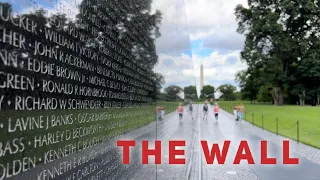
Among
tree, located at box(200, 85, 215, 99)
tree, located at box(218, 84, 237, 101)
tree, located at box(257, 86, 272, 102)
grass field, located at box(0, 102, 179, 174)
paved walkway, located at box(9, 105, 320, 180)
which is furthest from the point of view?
tree, located at box(218, 84, 237, 101)

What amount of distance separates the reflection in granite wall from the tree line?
3173cm

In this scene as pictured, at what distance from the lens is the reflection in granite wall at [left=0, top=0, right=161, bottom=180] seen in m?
1.35

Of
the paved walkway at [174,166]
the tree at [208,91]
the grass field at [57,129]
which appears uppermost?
the tree at [208,91]

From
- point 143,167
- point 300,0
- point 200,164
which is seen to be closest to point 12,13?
point 143,167

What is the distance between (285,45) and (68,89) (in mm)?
40617

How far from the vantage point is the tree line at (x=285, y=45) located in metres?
33.5

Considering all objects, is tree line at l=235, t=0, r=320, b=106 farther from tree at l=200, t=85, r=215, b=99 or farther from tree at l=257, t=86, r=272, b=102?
tree at l=200, t=85, r=215, b=99

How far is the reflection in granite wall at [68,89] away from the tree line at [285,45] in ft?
104

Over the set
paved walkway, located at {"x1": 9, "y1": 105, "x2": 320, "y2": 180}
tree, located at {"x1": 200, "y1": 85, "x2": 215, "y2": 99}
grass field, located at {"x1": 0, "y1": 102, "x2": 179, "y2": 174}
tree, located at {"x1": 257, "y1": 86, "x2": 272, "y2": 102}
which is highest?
tree, located at {"x1": 200, "y1": 85, "x2": 215, "y2": 99}

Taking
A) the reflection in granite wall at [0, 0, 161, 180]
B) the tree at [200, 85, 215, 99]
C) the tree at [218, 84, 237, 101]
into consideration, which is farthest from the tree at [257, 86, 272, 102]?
the reflection in granite wall at [0, 0, 161, 180]

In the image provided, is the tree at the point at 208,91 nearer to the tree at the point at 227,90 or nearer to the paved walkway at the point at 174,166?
the tree at the point at 227,90

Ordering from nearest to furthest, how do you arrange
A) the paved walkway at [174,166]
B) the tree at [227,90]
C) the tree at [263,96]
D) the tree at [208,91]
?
the paved walkway at [174,166] < the tree at [263,96] < the tree at [208,91] < the tree at [227,90]

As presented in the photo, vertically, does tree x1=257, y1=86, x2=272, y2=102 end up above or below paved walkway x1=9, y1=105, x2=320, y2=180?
above

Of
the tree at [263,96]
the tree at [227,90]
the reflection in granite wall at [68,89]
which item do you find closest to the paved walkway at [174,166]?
the reflection in granite wall at [68,89]
